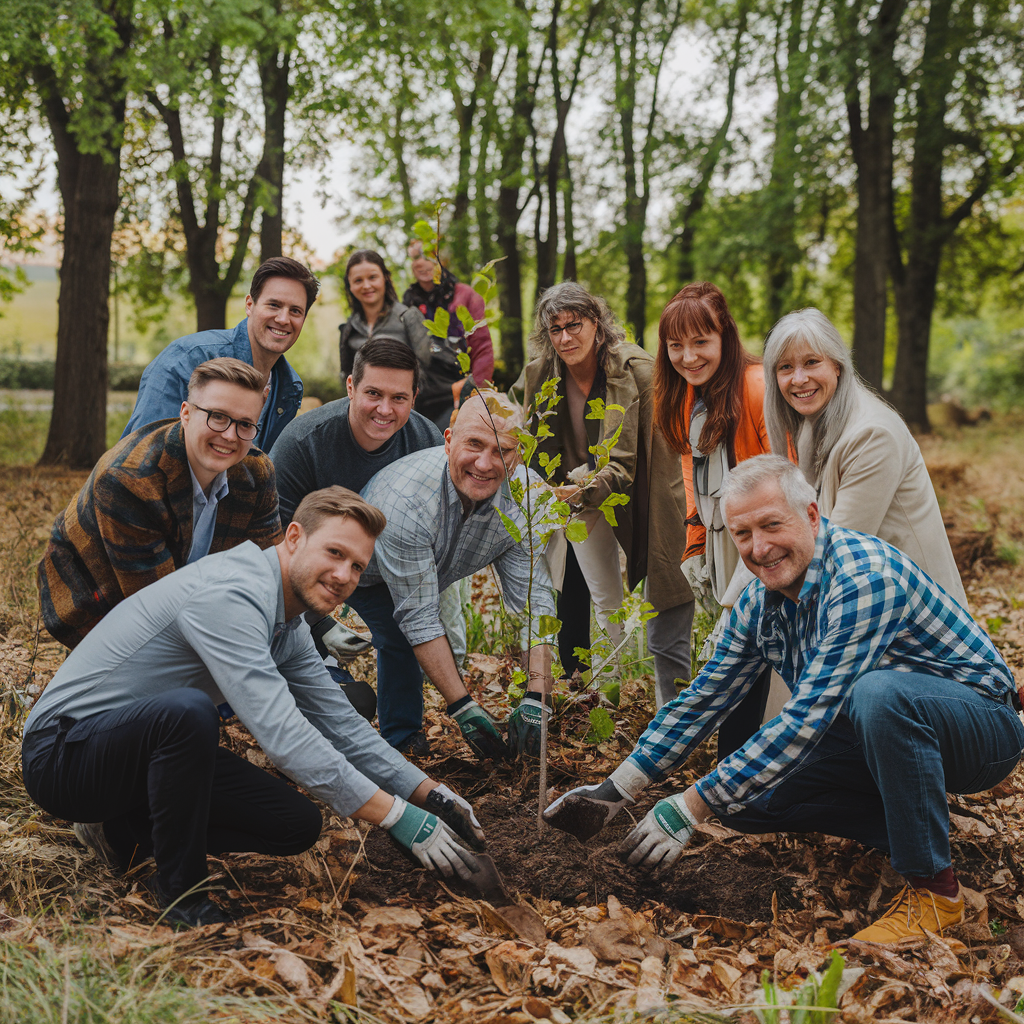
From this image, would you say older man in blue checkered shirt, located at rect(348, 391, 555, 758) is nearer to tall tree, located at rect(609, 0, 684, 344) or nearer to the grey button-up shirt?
the grey button-up shirt

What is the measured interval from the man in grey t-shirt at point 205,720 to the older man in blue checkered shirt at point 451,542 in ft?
2.68

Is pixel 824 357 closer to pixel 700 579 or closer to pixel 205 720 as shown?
pixel 700 579

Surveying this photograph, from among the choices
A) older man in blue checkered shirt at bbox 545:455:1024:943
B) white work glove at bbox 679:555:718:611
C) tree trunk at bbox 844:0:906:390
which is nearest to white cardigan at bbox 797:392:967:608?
older man in blue checkered shirt at bbox 545:455:1024:943

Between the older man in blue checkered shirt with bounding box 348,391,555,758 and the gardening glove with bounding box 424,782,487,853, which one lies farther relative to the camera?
the older man in blue checkered shirt with bounding box 348,391,555,758

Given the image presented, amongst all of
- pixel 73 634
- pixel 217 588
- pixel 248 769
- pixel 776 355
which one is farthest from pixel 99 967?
pixel 776 355

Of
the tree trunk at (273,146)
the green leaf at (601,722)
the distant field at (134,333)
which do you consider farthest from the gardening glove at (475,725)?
the distant field at (134,333)

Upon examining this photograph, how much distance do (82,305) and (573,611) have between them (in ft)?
24.8

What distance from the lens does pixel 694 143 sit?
17672 millimetres

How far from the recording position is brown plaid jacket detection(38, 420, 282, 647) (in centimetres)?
276

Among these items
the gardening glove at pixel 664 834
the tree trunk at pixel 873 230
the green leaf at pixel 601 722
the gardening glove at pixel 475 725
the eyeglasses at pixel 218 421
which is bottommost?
the gardening glove at pixel 664 834

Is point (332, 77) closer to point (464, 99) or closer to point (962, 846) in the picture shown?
point (464, 99)

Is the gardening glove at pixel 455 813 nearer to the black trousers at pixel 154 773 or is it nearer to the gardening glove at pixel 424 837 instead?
the gardening glove at pixel 424 837

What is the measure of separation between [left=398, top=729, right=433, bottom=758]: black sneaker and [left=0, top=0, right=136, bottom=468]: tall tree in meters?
7.13

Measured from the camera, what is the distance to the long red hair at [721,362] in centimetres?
339
